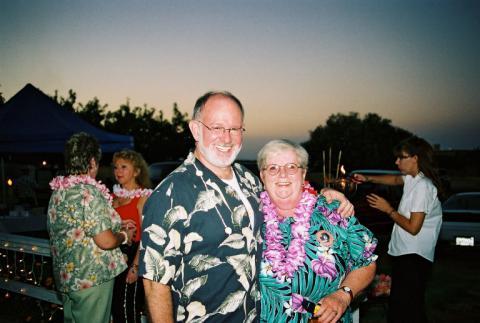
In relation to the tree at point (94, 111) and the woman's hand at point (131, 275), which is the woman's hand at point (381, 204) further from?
the tree at point (94, 111)

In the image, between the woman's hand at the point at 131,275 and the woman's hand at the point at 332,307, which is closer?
the woman's hand at the point at 332,307

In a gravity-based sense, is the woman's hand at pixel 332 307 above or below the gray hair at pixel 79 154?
below

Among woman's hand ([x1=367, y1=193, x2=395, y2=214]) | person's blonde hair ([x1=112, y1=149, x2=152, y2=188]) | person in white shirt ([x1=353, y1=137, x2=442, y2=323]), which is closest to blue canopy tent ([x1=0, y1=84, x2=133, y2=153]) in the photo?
person's blonde hair ([x1=112, y1=149, x2=152, y2=188])

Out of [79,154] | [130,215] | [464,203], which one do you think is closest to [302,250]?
[79,154]

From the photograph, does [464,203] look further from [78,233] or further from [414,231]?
[78,233]

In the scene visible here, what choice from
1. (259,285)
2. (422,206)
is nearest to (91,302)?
(259,285)

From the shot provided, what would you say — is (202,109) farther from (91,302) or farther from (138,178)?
(138,178)

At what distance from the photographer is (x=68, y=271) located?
3.28 metres

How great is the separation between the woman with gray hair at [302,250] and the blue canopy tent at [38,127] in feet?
21.1

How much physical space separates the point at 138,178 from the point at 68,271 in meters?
1.67

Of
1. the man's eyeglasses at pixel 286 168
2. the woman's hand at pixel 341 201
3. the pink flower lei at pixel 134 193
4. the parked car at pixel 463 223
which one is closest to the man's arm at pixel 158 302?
the man's eyeglasses at pixel 286 168

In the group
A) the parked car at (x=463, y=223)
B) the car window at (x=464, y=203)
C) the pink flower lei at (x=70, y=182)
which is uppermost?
the pink flower lei at (x=70, y=182)

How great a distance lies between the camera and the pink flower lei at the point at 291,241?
2.44 meters

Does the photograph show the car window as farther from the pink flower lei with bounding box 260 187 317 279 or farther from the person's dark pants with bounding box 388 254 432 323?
the pink flower lei with bounding box 260 187 317 279
